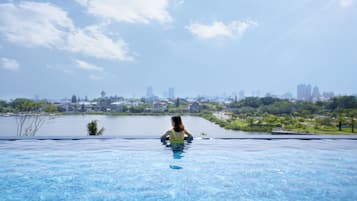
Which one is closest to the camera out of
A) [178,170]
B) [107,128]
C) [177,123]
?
[178,170]

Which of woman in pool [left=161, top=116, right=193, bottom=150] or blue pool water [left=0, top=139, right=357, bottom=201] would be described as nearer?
blue pool water [left=0, top=139, right=357, bottom=201]

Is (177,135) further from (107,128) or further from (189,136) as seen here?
(107,128)

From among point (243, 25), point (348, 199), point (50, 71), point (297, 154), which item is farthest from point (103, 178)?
point (50, 71)

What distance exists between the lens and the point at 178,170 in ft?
12.2

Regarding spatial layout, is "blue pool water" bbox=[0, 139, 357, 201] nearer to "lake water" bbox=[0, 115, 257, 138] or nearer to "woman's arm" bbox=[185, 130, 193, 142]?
"woman's arm" bbox=[185, 130, 193, 142]

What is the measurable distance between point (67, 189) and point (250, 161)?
97.3 inches

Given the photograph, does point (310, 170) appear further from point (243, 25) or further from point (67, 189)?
point (243, 25)

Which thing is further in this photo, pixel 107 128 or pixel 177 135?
pixel 107 128

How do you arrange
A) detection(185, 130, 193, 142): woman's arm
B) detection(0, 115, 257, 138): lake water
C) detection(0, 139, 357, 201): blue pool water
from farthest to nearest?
detection(0, 115, 257, 138): lake water, detection(185, 130, 193, 142): woman's arm, detection(0, 139, 357, 201): blue pool water

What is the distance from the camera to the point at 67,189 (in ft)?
9.57

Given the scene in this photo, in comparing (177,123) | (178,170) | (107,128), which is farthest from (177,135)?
(107,128)

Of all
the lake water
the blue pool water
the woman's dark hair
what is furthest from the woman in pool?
the lake water

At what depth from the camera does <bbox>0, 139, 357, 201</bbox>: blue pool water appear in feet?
9.23

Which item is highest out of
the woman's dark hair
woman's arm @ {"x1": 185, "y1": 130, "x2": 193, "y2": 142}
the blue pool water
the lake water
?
the woman's dark hair
